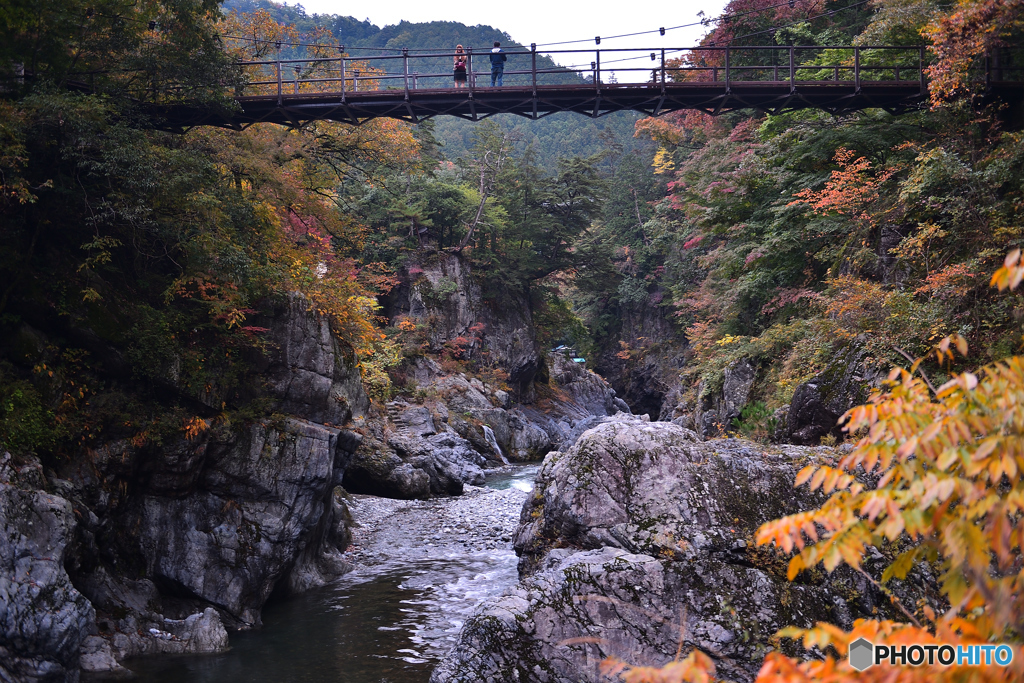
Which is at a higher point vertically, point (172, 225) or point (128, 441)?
point (172, 225)

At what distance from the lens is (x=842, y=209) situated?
13.8 metres

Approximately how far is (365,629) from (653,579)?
5065 millimetres

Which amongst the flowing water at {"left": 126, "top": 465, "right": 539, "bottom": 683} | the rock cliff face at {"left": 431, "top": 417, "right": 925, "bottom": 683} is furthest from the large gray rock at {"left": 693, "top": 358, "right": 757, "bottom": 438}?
the rock cliff face at {"left": 431, "top": 417, "right": 925, "bottom": 683}

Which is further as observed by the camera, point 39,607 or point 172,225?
point 172,225

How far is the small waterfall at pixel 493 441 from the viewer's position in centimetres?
2573

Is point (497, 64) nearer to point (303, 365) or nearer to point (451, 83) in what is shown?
point (303, 365)

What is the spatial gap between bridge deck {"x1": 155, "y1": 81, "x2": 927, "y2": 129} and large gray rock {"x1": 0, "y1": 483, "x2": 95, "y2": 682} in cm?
1017

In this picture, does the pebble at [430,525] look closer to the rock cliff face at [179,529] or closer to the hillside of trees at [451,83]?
the rock cliff face at [179,529]

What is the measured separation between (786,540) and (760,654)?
3.50 meters

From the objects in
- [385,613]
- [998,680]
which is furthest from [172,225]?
[998,680]

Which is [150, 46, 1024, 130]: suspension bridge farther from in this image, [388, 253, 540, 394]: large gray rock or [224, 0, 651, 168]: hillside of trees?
[224, 0, 651, 168]: hillside of trees

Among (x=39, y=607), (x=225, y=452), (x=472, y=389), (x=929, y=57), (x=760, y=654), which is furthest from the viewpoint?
(x=472, y=389)

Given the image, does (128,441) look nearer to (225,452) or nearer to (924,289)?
(225,452)

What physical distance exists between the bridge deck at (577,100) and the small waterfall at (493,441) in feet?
45.4
